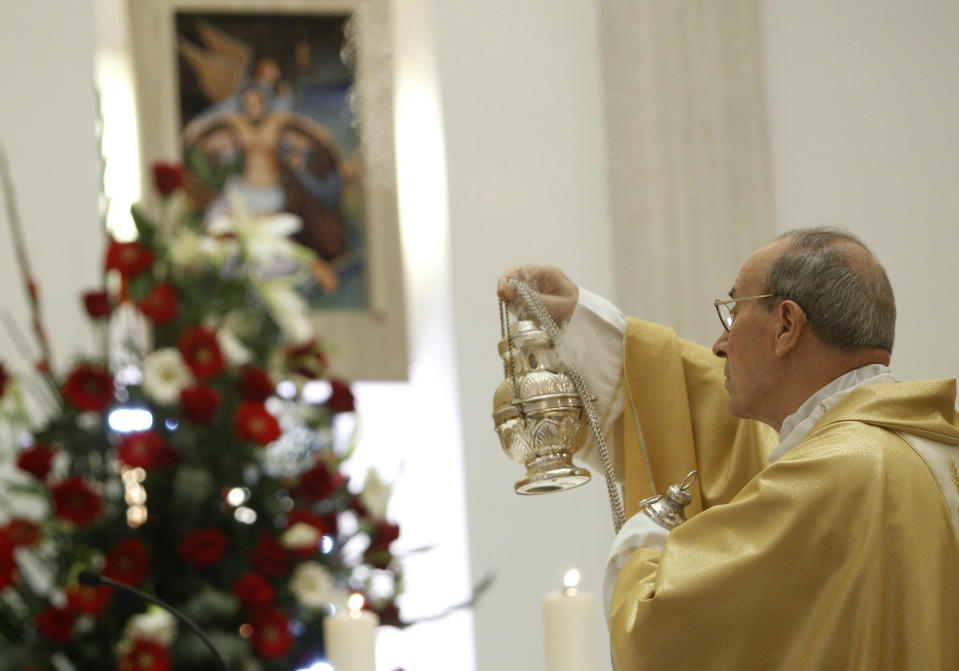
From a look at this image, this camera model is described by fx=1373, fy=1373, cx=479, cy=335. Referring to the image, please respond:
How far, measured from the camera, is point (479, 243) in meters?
5.40

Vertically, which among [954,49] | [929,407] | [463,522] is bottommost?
[463,522]

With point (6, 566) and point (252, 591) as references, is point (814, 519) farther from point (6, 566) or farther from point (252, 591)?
point (6, 566)

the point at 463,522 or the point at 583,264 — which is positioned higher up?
the point at 583,264

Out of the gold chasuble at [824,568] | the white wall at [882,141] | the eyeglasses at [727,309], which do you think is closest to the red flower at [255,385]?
the gold chasuble at [824,568]

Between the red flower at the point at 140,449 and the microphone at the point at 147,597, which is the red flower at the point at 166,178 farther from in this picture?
the microphone at the point at 147,597

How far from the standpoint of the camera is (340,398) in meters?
2.16

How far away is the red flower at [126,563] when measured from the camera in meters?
1.91

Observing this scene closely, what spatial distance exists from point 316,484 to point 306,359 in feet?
0.74

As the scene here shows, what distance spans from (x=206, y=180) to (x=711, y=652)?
1.26 metres

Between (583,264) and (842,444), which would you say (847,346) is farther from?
(583,264)

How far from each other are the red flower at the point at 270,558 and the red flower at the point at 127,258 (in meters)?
0.46

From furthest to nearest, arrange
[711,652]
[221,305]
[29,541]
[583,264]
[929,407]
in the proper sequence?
[583,264] < [929,407] < [711,652] < [221,305] < [29,541]

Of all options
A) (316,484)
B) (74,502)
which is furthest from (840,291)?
(74,502)

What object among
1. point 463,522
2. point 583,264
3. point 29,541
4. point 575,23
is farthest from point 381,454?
point 29,541
